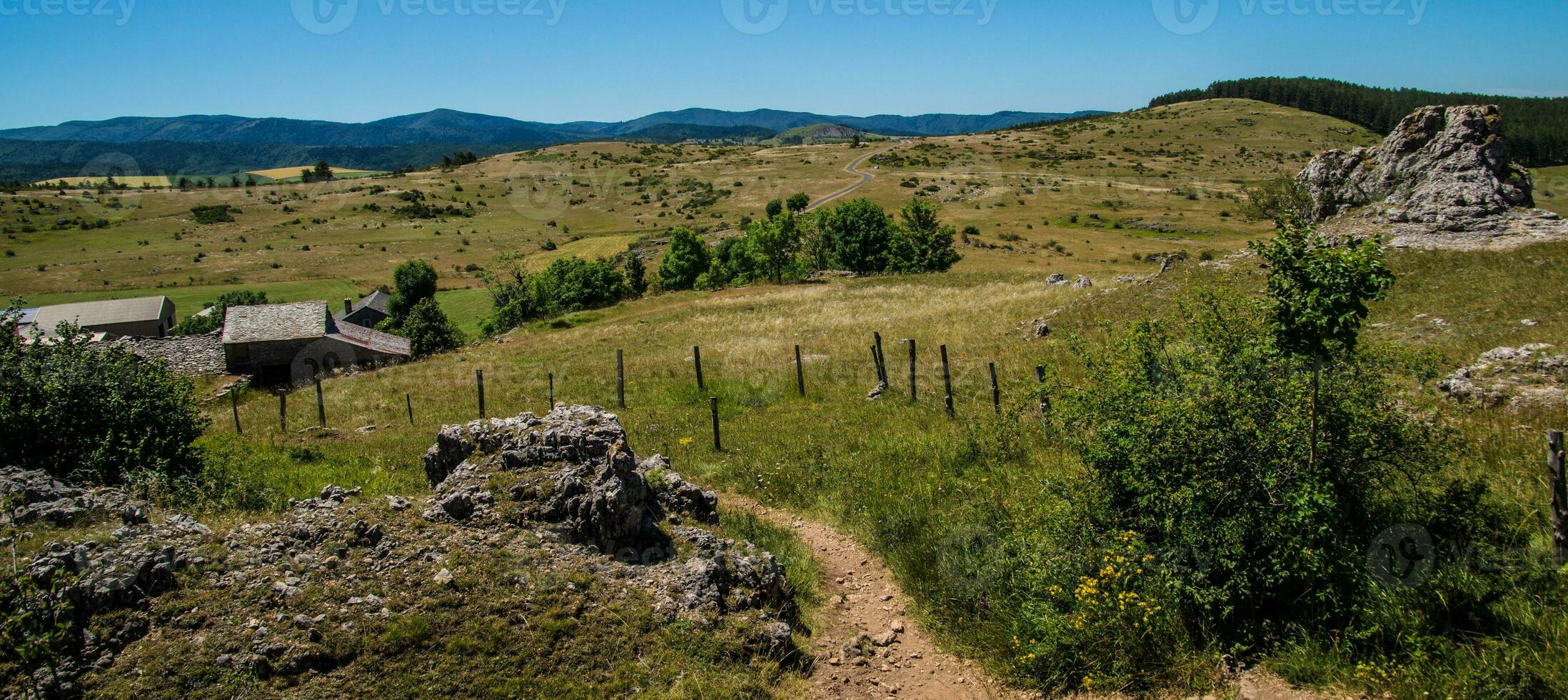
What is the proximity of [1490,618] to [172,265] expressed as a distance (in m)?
139

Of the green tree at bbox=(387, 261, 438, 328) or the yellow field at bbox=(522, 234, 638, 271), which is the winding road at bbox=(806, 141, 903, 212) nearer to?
the yellow field at bbox=(522, 234, 638, 271)

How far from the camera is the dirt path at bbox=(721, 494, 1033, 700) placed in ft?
→ 23.5

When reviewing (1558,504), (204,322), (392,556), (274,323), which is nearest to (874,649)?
(392,556)

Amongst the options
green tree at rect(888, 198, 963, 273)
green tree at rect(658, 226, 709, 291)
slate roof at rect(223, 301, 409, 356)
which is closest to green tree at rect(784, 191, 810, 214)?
green tree at rect(658, 226, 709, 291)

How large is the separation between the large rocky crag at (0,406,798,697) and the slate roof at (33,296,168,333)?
68372 mm

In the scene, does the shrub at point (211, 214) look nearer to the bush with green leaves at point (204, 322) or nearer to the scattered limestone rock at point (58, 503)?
the bush with green leaves at point (204, 322)

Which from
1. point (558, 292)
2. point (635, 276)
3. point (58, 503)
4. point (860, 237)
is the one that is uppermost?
point (860, 237)

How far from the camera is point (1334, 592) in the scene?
638 centimetres

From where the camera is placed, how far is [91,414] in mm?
10789

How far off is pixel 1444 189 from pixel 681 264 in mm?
63226

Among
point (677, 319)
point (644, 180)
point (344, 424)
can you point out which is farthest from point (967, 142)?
point (344, 424)

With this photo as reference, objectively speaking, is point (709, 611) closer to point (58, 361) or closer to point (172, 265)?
point (58, 361)

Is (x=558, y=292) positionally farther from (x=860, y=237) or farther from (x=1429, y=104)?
(x=1429, y=104)

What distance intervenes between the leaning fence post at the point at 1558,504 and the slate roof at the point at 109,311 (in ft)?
264
